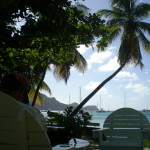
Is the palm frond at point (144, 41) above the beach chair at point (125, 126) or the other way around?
above

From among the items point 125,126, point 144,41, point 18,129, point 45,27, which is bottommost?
point 125,126

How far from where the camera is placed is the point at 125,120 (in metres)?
4.34

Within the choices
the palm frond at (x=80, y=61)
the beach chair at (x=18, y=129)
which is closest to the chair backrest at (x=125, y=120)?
the beach chair at (x=18, y=129)

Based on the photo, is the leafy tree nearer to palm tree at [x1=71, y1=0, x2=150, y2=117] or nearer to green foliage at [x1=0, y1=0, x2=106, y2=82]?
green foliage at [x1=0, y1=0, x2=106, y2=82]

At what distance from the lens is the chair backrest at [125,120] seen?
427 cm

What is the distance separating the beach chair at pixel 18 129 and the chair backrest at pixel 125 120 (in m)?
3.12

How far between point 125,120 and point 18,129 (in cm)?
332

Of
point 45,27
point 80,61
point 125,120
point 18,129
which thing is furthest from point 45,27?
point 80,61

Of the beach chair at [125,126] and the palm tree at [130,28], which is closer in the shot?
the beach chair at [125,126]

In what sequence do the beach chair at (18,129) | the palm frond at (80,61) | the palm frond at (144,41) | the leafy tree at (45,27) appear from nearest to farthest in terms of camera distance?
the beach chair at (18,129)
the leafy tree at (45,27)
the palm frond at (80,61)
the palm frond at (144,41)

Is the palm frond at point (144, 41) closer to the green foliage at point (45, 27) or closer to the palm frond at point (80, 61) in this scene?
the palm frond at point (80, 61)

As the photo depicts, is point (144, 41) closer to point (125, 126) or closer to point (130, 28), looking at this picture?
point (130, 28)

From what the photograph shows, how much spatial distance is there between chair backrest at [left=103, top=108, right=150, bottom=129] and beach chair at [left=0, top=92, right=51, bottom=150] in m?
3.12

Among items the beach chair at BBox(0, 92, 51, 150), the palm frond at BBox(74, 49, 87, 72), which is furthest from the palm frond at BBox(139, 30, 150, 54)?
the beach chair at BBox(0, 92, 51, 150)
